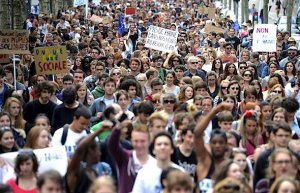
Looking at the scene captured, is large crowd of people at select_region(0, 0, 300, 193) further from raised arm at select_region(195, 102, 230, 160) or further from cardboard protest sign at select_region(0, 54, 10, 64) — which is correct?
cardboard protest sign at select_region(0, 54, 10, 64)

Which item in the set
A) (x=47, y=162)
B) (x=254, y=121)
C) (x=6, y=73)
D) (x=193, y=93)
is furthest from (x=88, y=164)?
(x=6, y=73)

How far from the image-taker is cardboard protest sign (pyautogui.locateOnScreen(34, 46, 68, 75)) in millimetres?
18531

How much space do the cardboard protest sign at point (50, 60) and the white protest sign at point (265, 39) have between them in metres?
6.18

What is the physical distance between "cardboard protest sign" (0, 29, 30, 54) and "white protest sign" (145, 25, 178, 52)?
14.5ft

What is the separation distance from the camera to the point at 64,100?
13664 millimetres

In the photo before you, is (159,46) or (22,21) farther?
(22,21)

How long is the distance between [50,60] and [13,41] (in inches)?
38.9

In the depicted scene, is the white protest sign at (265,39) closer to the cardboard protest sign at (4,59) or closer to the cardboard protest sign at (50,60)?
the cardboard protest sign at (4,59)

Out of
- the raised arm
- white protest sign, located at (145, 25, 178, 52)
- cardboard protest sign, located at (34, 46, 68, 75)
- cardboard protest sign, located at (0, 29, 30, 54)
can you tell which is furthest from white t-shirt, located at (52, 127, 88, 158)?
white protest sign, located at (145, 25, 178, 52)

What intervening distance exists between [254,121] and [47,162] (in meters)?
2.85

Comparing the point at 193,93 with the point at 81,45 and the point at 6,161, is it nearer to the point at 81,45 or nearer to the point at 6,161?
the point at 6,161

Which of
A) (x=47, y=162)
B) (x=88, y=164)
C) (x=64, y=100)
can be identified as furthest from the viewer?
(x=64, y=100)

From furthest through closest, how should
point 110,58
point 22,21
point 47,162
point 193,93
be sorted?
point 22,21 → point 110,58 → point 193,93 → point 47,162

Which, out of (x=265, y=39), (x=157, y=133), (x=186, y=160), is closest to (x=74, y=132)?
(x=186, y=160)
